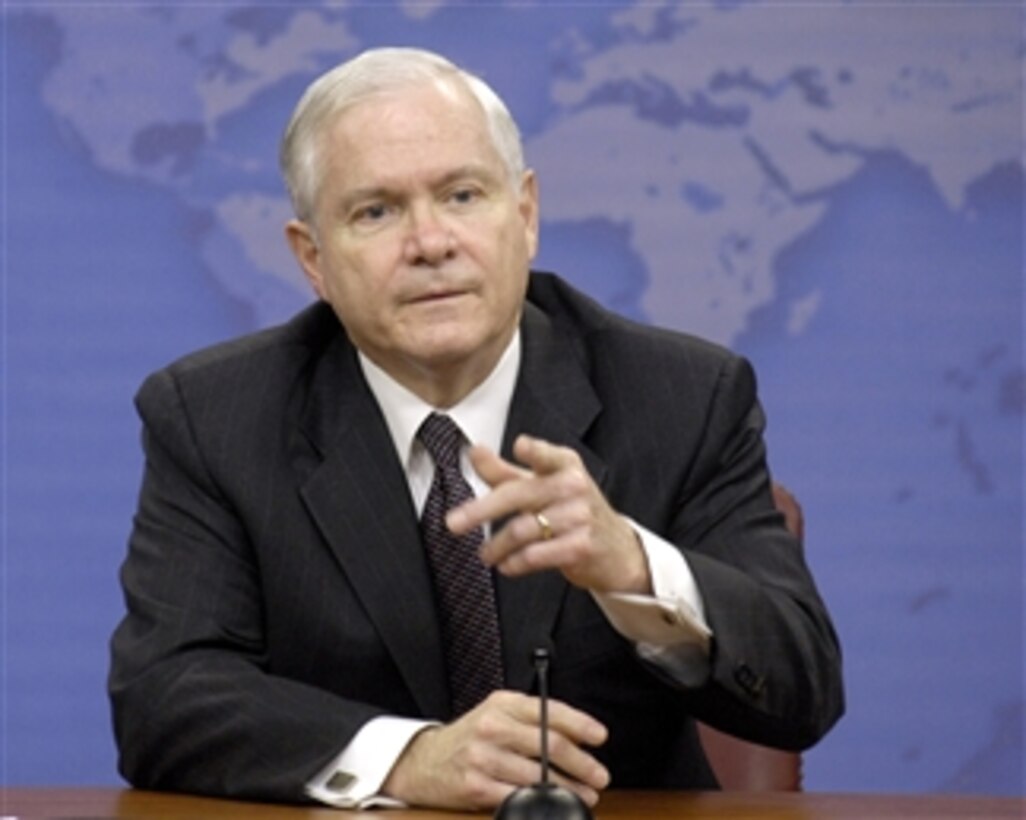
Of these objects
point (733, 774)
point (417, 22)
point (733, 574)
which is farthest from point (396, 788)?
point (417, 22)

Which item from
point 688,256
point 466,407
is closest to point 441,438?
point 466,407

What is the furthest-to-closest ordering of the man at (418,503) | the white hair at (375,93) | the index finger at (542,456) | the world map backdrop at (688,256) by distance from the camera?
the world map backdrop at (688,256)
the white hair at (375,93)
the man at (418,503)
the index finger at (542,456)

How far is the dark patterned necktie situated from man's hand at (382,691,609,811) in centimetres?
31

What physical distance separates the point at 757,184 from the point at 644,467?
112 cm

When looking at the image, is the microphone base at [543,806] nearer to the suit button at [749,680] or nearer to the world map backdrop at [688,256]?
the suit button at [749,680]

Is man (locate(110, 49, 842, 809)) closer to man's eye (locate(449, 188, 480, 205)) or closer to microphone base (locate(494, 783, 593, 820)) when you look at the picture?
man's eye (locate(449, 188, 480, 205))

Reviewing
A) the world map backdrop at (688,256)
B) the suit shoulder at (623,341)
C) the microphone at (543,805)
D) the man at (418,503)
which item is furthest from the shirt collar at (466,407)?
the world map backdrop at (688,256)

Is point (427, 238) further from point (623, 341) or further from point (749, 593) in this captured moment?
point (749, 593)

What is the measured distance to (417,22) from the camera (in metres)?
3.54

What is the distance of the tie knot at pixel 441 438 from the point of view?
257cm

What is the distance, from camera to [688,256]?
359cm

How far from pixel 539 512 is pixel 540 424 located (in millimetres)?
510

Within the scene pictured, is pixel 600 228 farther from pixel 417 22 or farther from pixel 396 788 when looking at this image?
pixel 396 788

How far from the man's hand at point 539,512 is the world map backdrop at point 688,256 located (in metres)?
1.51
